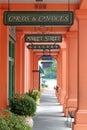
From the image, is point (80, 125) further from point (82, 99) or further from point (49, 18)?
point (49, 18)

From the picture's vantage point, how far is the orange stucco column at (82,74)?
1331 centimetres


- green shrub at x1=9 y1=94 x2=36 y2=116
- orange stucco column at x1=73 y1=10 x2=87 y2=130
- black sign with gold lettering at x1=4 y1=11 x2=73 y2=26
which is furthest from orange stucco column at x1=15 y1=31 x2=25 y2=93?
black sign with gold lettering at x1=4 y1=11 x2=73 y2=26

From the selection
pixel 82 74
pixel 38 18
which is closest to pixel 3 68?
pixel 82 74

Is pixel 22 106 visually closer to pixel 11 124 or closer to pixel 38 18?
pixel 38 18

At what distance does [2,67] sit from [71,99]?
21.8 ft

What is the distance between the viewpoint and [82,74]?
13.5 meters

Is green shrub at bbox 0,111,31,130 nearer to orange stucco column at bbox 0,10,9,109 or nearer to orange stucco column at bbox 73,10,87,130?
orange stucco column at bbox 73,10,87,130

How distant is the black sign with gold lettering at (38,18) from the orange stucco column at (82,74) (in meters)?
3.21

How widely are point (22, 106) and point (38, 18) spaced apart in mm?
5228

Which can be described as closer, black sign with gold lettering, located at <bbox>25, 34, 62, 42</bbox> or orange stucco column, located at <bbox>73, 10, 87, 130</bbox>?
orange stucco column, located at <bbox>73, 10, 87, 130</bbox>

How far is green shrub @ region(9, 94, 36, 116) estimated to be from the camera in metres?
14.7

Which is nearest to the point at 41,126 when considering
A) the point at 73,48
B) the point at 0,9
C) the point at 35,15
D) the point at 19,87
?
the point at 19,87

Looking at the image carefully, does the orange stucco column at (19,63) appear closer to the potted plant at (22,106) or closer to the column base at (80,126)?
the potted plant at (22,106)

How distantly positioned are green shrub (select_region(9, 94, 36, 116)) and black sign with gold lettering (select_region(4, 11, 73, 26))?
503 centimetres
